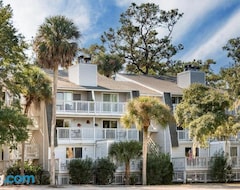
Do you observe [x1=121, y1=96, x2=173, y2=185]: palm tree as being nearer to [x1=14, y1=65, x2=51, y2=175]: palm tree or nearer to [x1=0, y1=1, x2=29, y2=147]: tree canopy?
[x1=14, y1=65, x2=51, y2=175]: palm tree

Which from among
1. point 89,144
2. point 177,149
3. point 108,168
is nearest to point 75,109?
point 89,144

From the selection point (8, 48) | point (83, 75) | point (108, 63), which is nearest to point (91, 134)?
point (83, 75)

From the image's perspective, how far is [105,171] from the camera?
40062 mm

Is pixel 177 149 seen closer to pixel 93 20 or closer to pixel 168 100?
pixel 168 100

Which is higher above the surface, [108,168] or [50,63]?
[50,63]

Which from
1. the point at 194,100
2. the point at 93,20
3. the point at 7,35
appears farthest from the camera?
the point at 194,100

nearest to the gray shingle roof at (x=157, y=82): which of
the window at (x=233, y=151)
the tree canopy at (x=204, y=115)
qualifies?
the tree canopy at (x=204, y=115)

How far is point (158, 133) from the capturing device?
48.2 metres

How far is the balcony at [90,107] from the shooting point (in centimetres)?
4441

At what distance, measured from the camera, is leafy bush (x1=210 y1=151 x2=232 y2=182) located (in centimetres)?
4338

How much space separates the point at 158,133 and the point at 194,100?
7422mm

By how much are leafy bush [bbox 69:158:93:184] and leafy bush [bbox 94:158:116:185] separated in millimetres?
786

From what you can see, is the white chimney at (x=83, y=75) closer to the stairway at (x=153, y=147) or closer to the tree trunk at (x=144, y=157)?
the stairway at (x=153, y=147)

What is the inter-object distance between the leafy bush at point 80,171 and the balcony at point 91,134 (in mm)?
3728
